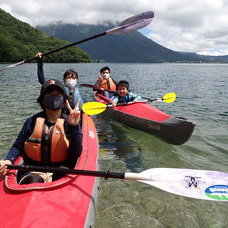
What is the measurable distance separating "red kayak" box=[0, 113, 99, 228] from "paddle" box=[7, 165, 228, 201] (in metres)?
0.21

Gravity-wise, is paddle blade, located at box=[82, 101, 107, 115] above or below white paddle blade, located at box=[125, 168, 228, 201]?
above

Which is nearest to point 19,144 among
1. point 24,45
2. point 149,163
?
point 149,163

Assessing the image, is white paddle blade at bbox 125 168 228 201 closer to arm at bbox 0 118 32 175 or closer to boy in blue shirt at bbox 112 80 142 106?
arm at bbox 0 118 32 175

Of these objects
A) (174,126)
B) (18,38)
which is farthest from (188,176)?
(18,38)

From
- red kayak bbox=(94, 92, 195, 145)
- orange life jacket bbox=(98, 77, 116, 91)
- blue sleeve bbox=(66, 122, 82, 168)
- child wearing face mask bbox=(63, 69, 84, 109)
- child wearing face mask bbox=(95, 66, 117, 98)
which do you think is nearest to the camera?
blue sleeve bbox=(66, 122, 82, 168)

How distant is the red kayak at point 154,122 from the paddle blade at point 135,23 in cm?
245

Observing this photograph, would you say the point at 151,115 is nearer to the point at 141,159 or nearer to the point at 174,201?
the point at 141,159

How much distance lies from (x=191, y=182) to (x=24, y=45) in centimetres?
10842

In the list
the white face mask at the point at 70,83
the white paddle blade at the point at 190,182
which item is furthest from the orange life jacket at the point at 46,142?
the white face mask at the point at 70,83

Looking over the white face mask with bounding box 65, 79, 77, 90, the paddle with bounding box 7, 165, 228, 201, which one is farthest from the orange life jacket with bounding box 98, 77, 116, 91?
the paddle with bounding box 7, 165, 228, 201

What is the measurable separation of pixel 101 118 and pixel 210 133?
427cm

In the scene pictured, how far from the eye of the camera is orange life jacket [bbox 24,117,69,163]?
11.0ft

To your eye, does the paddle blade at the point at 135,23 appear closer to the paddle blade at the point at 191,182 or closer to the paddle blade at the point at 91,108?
the paddle blade at the point at 91,108

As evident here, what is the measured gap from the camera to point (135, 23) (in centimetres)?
743
